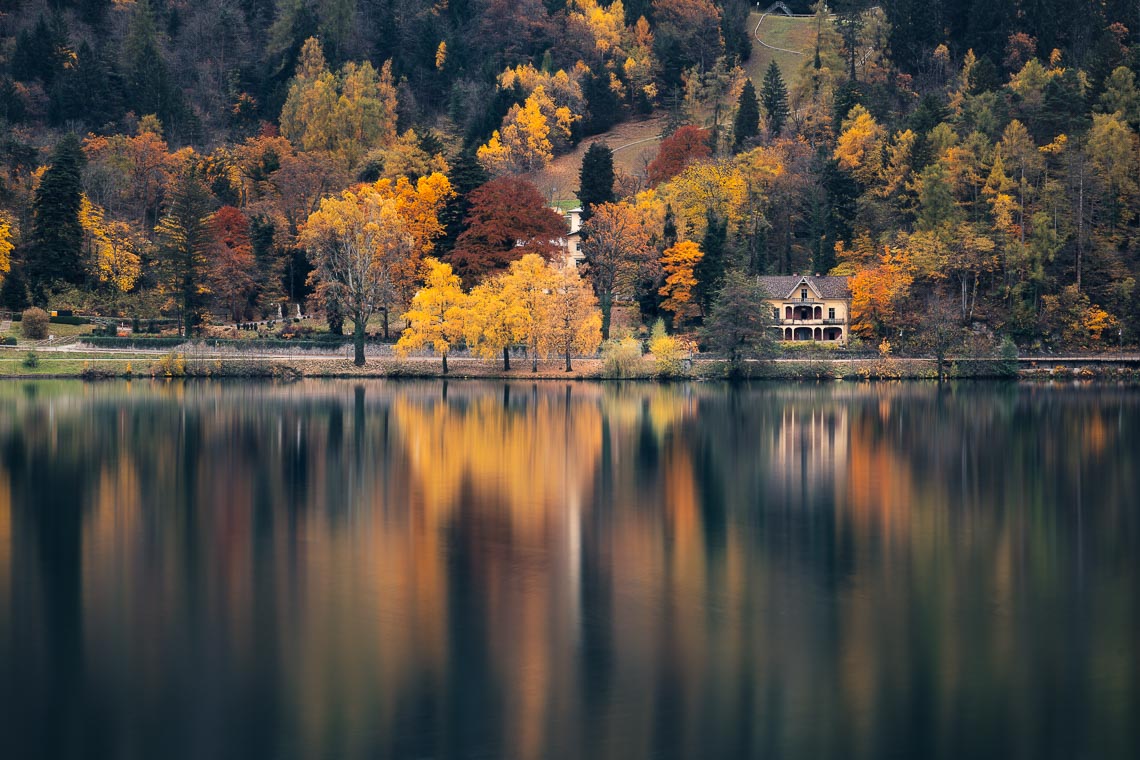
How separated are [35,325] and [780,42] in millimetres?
110470

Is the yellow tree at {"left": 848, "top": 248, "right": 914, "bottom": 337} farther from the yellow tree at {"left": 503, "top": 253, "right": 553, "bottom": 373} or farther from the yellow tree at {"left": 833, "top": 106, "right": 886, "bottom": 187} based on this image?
the yellow tree at {"left": 503, "top": 253, "right": 553, "bottom": 373}

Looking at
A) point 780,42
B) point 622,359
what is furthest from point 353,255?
point 780,42

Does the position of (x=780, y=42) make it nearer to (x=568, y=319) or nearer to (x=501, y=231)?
(x=501, y=231)

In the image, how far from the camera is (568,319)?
76938mm

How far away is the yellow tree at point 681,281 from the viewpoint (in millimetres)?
85562

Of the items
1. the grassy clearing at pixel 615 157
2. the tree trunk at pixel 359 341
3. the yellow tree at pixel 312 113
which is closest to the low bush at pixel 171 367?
the tree trunk at pixel 359 341

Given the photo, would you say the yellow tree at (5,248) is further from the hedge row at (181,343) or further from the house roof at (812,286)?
the house roof at (812,286)

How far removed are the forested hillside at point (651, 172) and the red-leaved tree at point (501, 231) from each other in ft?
0.72

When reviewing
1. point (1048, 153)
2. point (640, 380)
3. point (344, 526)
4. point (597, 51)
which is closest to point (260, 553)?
point (344, 526)

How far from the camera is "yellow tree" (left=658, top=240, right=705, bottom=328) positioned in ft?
281

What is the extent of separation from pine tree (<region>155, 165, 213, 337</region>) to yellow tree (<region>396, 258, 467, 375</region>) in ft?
53.9

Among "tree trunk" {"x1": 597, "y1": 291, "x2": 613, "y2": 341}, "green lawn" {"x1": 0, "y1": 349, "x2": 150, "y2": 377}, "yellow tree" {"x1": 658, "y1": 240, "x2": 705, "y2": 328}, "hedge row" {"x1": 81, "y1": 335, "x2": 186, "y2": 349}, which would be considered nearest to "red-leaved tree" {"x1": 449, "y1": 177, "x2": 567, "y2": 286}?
"tree trunk" {"x1": 597, "y1": 291, "x2": 613, "y2": 341}

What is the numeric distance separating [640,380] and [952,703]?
61.0 meters

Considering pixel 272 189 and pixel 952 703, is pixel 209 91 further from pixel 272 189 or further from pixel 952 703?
pixel 952 703
